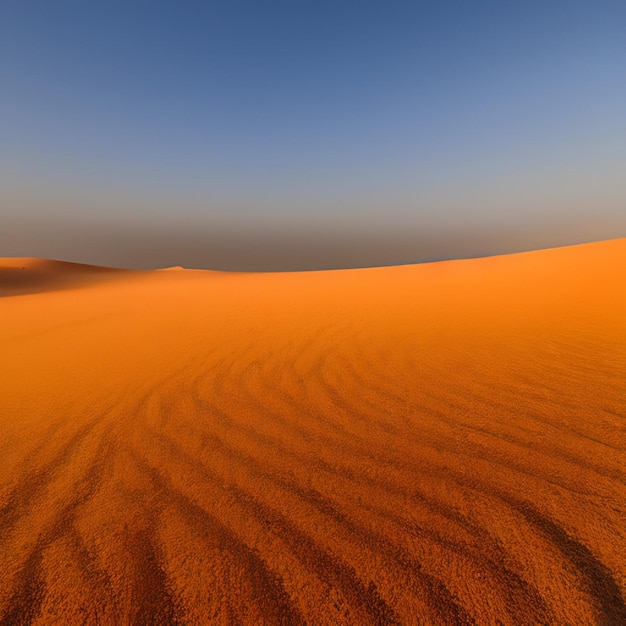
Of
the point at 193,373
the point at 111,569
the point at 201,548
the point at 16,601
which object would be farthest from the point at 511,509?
the point at 193,373

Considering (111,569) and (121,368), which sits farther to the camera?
(121,368)

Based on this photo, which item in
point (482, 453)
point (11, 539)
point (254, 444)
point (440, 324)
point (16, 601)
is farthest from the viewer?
point (440, 324)

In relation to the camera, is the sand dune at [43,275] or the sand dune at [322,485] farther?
the sand dune at [43,275]

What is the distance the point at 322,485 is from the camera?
2.04 m

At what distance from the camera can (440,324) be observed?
594cm

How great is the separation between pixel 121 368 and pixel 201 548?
11.3ft

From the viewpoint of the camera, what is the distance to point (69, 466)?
7.74 feet

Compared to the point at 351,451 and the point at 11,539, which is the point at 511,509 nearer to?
the point at 351,451

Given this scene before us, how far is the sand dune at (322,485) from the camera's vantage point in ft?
4.54

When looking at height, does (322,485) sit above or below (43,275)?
below

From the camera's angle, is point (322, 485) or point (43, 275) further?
point (43, 275)

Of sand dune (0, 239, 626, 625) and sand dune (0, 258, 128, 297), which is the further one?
sand dune (0, 258, 128, 297)

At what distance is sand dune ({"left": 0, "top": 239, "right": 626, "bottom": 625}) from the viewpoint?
1383 mm

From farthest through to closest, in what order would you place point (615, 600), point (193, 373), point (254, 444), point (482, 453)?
point (193, 373) → point (254, 444) → point (482, 453) → point (615, 600)
